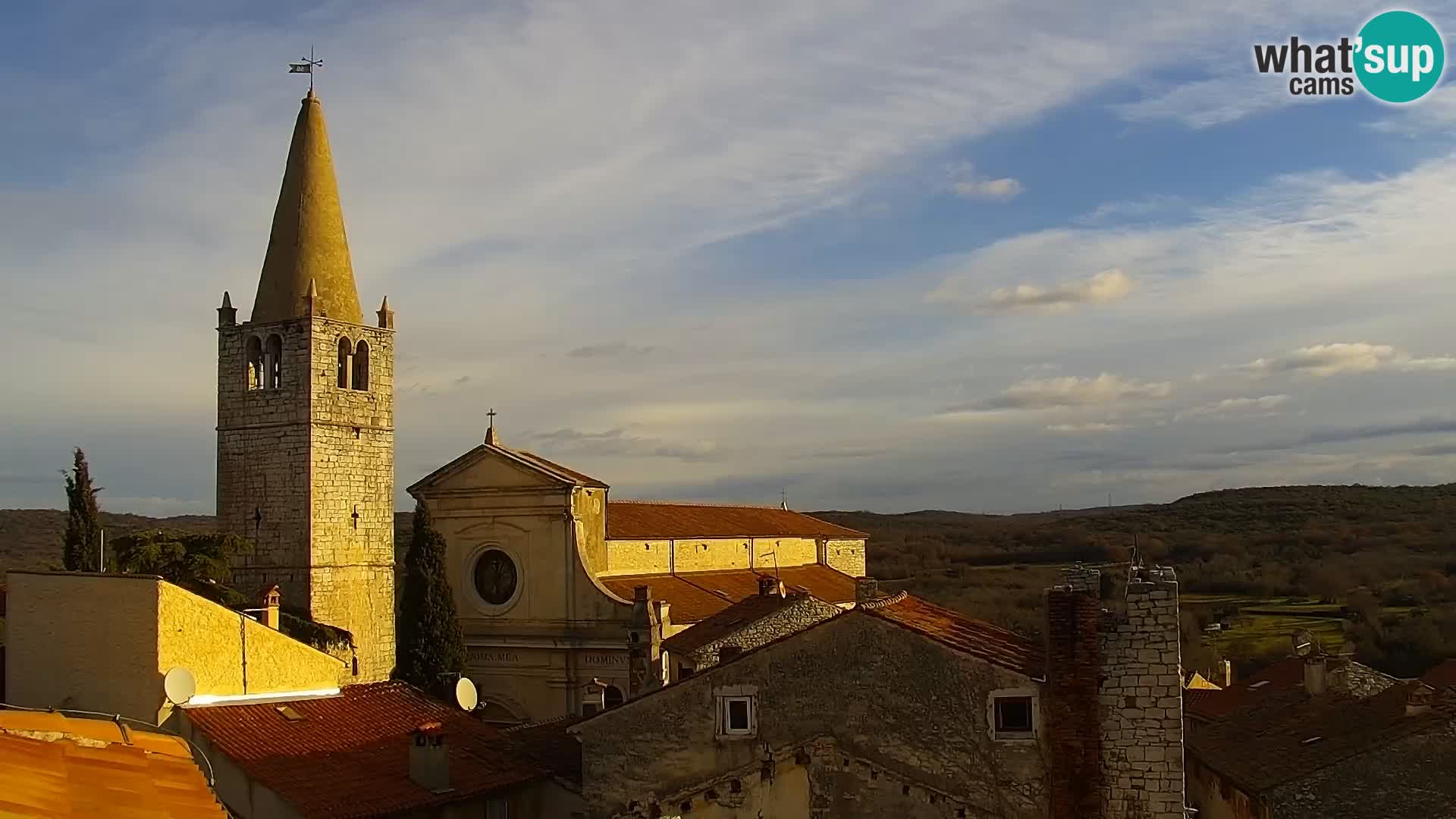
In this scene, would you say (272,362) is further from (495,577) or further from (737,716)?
(737,716)

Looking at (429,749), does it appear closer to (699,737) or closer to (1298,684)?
(699,737)

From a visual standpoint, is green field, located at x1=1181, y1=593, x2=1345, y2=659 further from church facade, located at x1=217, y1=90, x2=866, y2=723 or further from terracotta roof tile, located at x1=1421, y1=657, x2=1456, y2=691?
church facade, located at x1=217, y1=90, x2=866, y2=723

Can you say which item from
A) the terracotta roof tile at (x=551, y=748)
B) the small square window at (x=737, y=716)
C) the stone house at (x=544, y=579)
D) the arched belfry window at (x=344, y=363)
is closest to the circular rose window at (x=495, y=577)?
the stone house at (x=544, y=579)

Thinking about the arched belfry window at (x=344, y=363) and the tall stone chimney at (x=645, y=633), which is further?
the arched belfry window at (x=344, y=363)

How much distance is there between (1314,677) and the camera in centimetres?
2609

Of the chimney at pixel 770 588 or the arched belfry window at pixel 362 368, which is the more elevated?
the arched belfry window at pixel 362 368

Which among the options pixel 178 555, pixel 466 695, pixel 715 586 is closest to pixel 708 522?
pixel 715 586

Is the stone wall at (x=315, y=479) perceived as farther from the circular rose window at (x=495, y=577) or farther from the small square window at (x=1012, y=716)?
the small square window at (x=1012, y=716)

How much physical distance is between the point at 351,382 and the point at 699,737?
25462mm

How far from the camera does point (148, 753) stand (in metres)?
11.1

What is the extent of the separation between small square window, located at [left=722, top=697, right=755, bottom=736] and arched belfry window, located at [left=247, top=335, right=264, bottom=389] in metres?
26.0

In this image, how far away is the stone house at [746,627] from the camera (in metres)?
25.2

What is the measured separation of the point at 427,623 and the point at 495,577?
18.5 feet

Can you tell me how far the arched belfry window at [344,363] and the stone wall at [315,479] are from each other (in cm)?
13
